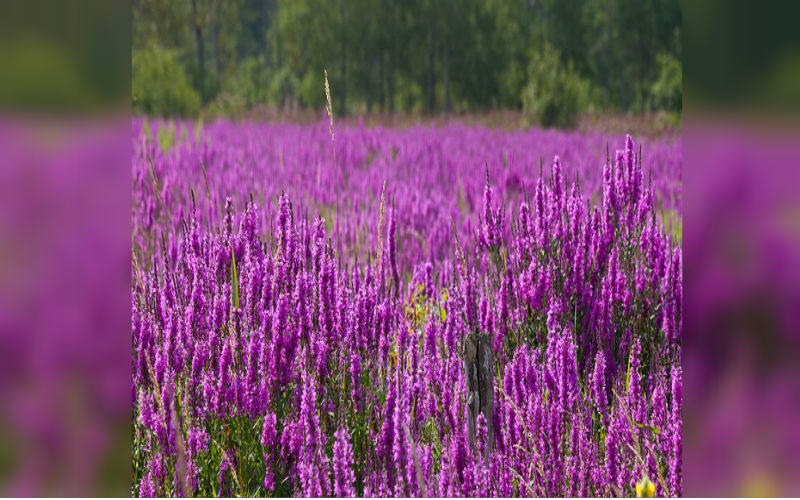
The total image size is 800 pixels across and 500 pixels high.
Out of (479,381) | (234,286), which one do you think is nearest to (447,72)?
(234,286)

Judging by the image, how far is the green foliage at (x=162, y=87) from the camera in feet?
45.5

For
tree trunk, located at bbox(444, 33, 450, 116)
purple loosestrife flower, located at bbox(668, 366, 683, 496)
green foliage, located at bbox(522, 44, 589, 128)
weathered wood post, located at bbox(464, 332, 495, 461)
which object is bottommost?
purple loosestrife flower, located at bbox(668, 366, 683, 496)

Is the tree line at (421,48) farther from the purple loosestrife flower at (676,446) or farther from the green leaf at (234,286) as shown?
the purple loosestrife flower at (676,446)

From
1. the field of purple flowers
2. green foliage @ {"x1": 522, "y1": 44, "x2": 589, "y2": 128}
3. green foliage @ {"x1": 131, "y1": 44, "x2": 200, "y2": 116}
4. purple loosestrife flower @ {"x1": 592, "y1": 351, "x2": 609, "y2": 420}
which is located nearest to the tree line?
green foliage @ {"x1": 131, "y1": 44, "x2": 200, "y2": 116}

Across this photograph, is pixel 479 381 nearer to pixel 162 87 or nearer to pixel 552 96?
pixel 552 96

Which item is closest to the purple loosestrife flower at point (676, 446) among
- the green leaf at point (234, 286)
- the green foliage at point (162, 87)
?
the green leaf at point (234, 286)

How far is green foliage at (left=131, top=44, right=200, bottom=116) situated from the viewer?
13.9 metres

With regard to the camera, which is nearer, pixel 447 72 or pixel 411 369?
pixel 411 369

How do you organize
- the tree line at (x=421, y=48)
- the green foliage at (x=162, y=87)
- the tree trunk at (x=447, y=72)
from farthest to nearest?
the tree trunk at (x=447, y=72), the tree line at (x=421, y=48), the green foliage at (x=162, y=87)

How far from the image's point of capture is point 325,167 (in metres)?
6.46

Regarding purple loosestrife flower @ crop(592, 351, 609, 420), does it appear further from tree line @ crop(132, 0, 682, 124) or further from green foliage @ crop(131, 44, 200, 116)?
tree line @ crop(132, 0, 682, 124)

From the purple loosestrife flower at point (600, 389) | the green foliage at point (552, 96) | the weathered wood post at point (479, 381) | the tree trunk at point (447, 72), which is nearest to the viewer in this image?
the weathered wood post at point (479, 381)

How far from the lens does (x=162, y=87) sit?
14078 millimetres

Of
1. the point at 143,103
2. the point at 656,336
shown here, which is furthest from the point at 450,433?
the point at 143,103
